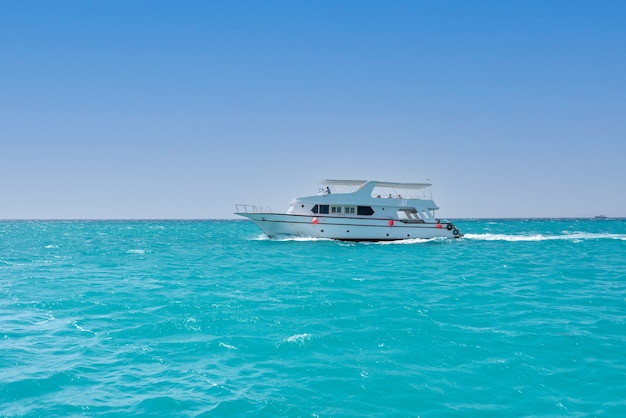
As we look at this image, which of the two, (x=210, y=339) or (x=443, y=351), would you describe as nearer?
(x=443, y=351)

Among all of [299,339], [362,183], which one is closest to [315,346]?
[299,339]

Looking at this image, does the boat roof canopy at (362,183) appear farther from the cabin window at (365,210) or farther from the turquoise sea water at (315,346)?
the turquoise sea water at (315,346)

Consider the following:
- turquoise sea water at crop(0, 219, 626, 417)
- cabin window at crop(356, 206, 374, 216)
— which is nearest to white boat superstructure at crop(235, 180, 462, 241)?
cabin window at crop(356, 206, 374, 216)

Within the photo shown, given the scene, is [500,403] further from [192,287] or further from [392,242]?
[392,242]

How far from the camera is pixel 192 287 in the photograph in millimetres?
20656

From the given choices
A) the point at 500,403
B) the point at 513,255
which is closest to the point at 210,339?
the point at 500,403

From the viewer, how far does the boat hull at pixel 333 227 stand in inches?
1716

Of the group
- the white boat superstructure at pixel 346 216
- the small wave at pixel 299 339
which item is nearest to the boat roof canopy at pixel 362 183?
the white boat superstructure at pixel 346 216

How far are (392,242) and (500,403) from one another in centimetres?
3727

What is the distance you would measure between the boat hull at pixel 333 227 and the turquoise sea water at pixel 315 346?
19996 mm

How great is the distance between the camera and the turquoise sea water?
825 centimetres

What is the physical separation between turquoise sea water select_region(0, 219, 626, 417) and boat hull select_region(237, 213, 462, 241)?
20.0 meters

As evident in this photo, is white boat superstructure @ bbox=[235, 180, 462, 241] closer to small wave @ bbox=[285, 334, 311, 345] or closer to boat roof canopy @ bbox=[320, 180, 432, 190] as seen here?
boat roof canopy @ bbox=[320, 180, 432, 190]

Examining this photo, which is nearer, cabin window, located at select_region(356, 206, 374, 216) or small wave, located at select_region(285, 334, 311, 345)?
small wave, located at select_region(285, 334, 311, 345)
